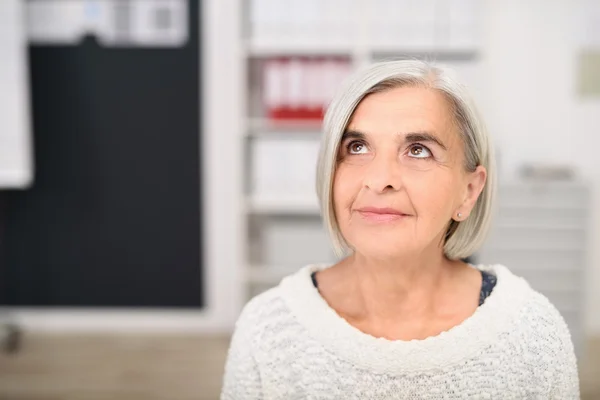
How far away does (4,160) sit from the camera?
3521mm

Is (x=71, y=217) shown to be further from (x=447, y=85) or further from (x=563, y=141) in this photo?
(x=447, y=85)

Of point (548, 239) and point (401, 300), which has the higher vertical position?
point (401, 300)

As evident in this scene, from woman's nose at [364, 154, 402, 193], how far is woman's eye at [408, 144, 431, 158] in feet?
0.10

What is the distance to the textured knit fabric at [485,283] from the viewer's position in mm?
1165

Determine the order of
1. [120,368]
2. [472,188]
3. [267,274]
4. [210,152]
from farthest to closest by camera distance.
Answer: [210,152], [267,274], [120,368], [472,188]

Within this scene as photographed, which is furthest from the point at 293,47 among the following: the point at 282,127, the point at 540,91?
the point at 540,91

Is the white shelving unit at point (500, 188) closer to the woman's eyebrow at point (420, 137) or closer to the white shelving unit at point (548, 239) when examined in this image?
the white shelving unit at point (548, 239)

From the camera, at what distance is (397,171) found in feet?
3.38

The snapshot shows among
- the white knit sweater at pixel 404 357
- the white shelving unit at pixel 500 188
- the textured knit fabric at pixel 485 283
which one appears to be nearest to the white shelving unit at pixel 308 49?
the white shelving unit at pixel 500 188

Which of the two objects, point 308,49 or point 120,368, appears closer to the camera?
point 120,368

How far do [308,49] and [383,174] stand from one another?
8.74 ft

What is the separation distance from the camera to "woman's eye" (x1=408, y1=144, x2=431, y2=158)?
105cm

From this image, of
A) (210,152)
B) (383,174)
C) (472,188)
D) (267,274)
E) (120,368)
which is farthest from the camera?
(210,152)

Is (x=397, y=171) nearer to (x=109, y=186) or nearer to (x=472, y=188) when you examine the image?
(x=472, y=188)
